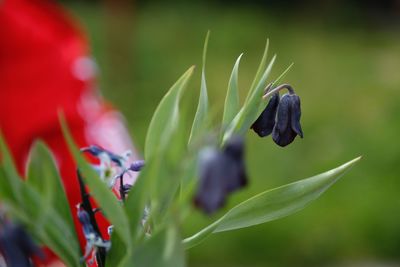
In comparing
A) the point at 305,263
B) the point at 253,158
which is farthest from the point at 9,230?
the point at 253,158

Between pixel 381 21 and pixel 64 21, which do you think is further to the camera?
pixel 381 21

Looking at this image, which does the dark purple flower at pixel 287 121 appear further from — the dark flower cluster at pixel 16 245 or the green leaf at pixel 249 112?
the dark flower cluster at pixel 16 245

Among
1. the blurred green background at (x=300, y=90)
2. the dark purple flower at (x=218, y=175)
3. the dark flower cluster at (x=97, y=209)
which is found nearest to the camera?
the dark purple flower at (x=218, y=175)

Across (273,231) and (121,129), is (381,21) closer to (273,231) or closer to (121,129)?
(273,231)

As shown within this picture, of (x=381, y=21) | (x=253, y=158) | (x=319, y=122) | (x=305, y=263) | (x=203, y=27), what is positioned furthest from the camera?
(x=381, y=21)

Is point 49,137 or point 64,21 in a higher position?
point 64,21

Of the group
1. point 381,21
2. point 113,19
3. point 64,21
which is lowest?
point 381,21

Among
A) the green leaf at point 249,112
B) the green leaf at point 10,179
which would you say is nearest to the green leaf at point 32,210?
the green leaf at point 10,179
